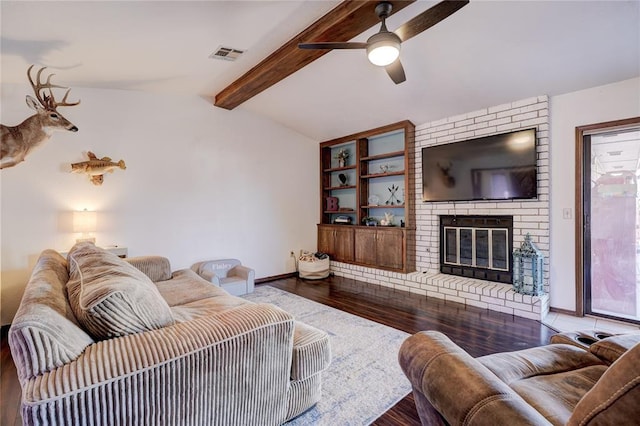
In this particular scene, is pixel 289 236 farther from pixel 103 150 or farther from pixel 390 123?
pixel 103 150

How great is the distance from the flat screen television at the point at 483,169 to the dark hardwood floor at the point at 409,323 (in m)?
1.41

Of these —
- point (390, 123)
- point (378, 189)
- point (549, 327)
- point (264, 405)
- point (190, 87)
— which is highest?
point (190, 87)

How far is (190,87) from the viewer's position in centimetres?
381

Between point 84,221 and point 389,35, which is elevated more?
point 389,35

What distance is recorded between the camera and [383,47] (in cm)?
202

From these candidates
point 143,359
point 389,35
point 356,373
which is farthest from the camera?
point 356,373

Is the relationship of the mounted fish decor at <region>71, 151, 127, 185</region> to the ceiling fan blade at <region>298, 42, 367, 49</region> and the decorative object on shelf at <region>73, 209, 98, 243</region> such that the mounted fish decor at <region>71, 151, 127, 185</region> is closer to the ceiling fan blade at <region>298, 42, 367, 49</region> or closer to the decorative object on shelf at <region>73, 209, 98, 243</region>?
the decorative object on shelf at <region>73, 209, 98, 243</region>

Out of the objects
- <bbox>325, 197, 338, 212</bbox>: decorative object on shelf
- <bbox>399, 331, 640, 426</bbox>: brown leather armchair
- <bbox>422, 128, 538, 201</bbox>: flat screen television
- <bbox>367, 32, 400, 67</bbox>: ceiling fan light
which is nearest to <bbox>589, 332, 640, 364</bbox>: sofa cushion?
<bbox>399, 331, 640, 426</bbox>: brown leather armchair

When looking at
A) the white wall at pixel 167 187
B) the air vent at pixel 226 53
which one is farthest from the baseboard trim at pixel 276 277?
the air vent at pixel 226 53

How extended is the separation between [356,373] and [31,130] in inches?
147

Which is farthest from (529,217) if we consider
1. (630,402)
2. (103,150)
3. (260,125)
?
(103,150)

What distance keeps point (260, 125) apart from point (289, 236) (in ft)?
6.43

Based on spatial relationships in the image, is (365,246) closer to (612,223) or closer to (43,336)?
(612,223)

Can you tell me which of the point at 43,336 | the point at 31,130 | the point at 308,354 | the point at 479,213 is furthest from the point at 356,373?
the point at 31,130
